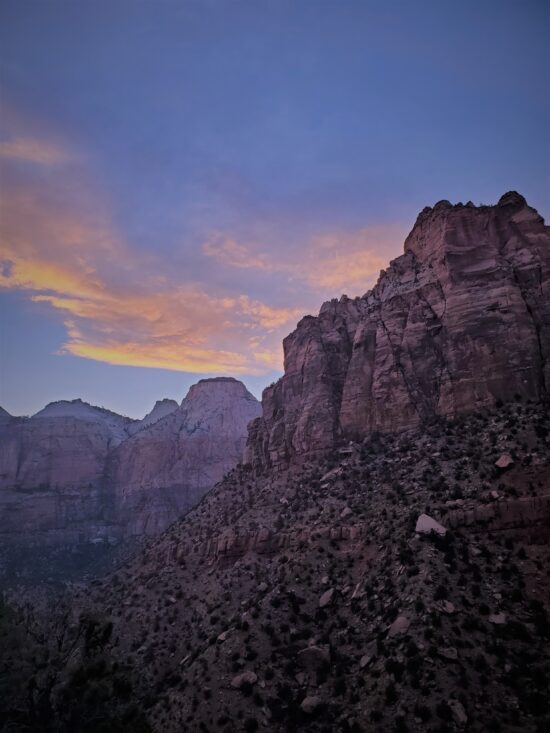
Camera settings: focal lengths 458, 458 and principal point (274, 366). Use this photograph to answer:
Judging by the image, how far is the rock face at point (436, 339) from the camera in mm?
36438

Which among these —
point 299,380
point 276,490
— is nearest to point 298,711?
point 276,490

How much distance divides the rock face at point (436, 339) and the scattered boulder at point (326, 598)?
57.1ft

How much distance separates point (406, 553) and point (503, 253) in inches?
1135

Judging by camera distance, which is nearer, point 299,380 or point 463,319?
point 463,319

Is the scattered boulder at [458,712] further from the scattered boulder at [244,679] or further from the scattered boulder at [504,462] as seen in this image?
the scattered boulder at [504,462]

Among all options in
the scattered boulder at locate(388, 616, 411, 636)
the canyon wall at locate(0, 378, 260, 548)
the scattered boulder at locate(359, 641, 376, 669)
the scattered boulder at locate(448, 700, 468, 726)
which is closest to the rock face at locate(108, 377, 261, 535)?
the canyon wall at locate(0, 378, 260, 548)

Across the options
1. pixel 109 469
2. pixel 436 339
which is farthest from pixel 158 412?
pixel 436 339

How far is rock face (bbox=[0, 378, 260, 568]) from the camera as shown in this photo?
97312 mm

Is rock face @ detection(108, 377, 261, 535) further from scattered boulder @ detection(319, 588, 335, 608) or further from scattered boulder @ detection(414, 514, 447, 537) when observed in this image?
scattered boulder @ detection(414, 514, 447, 537)

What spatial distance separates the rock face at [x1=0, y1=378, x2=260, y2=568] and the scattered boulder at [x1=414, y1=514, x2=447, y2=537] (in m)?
77.6

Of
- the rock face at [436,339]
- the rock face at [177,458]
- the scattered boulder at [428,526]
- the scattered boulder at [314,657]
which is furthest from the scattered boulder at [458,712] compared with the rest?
the rock face at [177,458]

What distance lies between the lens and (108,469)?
113938 mm

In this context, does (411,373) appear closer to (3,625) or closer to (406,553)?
(406,553)

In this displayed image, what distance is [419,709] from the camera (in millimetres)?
17734
